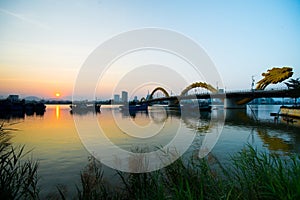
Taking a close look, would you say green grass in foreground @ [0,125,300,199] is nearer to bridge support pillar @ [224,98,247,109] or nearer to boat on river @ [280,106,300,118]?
boat on river @ [280,106,300,118]

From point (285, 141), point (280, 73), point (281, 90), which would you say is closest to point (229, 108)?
point (280, 73)

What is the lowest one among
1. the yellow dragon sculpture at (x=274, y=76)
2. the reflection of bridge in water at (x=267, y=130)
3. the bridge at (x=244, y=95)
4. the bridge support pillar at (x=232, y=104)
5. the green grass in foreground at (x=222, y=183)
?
the reflection of bridge in water at (x=267, y=130)

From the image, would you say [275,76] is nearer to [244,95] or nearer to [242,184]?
[244,95]

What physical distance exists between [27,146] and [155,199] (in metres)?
18.0

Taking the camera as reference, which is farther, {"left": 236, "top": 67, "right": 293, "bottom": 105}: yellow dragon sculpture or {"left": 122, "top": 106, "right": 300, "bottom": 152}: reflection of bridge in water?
{"left": 236, "top": 67, "right": 293, "bottom": 105}: yellow dragon sculpture

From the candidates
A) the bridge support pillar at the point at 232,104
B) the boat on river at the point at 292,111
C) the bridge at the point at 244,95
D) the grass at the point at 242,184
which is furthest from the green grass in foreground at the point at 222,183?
the bridge support pillar at the point at 232,104

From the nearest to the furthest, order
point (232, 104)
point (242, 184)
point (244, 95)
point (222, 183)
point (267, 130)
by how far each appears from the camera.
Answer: point (242, 184) < point (222, 183) < point (267, 130) < point (244, 95) < point (232, 104)

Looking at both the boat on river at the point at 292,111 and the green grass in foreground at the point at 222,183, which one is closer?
the green grass in foreground at the point at 222,183

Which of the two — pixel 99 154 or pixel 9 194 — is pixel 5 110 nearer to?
pixel 99 154

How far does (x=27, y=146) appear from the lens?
18.9 m

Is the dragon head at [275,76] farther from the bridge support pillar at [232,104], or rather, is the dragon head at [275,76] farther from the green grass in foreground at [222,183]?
the green grass in foreground at [222,183]

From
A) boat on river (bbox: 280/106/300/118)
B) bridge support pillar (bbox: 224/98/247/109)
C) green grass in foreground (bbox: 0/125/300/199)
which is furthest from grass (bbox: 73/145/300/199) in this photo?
bridge support pillar (bbox: 224/98/247/109)

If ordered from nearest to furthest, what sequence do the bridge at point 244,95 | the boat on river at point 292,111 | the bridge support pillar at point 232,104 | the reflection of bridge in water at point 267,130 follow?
the reflection of bridge in water at point 267,130 → the boat on river at point 292,111 → the bridge at point 244,95 → the bridge support pillar at point 232,104

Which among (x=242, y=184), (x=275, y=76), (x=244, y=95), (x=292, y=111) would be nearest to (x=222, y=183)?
(x=242, y=184)
